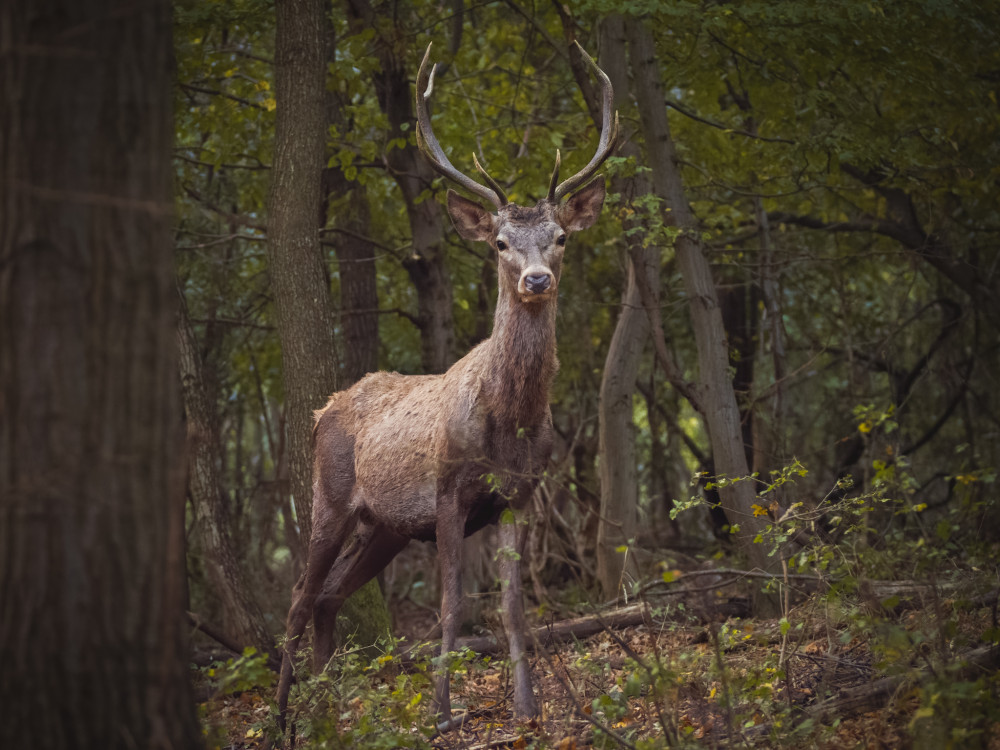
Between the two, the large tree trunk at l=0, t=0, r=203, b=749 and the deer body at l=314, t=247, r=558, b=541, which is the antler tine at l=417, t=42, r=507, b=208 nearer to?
the deer body at l=314, t=247, r=558, b=541

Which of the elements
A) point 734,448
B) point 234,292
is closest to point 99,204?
point 734,448

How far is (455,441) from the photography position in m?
6.38

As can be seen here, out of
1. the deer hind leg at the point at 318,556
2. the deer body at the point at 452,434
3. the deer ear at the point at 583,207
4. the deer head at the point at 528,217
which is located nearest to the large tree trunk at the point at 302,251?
the deer body at the point at 452,434

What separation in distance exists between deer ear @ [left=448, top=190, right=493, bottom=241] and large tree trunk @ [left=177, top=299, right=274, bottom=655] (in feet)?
9.08

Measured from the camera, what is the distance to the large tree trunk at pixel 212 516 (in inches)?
332

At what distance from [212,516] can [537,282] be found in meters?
4.15

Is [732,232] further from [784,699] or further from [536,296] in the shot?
[784,699]

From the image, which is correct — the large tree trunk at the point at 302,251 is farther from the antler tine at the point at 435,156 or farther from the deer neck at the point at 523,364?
the deer neck at the point at 523,364

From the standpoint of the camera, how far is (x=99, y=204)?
10.0ft

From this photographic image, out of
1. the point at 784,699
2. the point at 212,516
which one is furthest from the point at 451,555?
the point at 212,516

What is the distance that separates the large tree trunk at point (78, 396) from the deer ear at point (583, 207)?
14.6ft

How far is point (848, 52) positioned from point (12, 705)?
866cm

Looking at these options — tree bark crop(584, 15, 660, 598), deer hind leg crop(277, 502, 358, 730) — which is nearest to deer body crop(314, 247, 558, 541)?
deer hind leg crop(277, 502, 358, 730)

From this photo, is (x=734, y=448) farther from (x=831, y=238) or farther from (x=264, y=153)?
(x=831, y=238)
